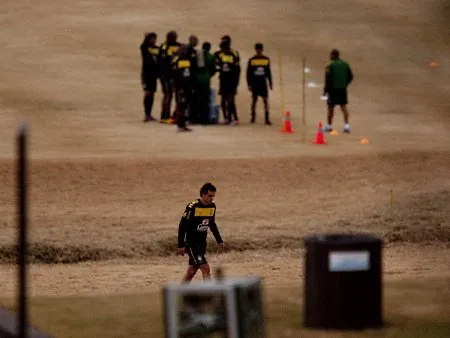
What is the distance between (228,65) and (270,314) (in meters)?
21.2

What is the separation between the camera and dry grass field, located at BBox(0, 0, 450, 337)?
872 inches

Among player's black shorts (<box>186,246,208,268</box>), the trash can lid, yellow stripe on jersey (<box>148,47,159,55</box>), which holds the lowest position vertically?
player's black shorts (<box>186,246,208,268</box>)

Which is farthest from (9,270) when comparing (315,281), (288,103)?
(288,103)

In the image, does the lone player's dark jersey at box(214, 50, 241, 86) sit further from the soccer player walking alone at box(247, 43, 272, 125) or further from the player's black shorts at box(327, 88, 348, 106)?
the player's black shorts at box(327, 88, 348, 106)

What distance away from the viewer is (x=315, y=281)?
44.0 feet

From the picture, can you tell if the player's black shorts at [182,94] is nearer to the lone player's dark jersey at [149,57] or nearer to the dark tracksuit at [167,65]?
the dark tracksuit at [167,65]

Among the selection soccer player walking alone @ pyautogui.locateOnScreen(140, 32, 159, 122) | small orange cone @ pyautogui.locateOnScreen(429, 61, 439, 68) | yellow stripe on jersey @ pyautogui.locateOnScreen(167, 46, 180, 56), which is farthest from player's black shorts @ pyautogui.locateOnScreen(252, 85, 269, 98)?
small orange cone @ pyautogui.locateOnScreen(429, 61, 439, 68)

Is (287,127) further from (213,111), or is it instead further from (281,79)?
(281,79)

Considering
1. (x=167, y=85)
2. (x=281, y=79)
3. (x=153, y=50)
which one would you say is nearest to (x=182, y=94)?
(x=167, y=85)

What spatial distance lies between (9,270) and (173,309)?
1264 centimetres

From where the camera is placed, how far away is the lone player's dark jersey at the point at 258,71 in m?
35.9

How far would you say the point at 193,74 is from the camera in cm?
3416

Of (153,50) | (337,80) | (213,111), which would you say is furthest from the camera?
(213,111)

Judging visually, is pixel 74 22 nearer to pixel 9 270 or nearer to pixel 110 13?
pixel 110 13
